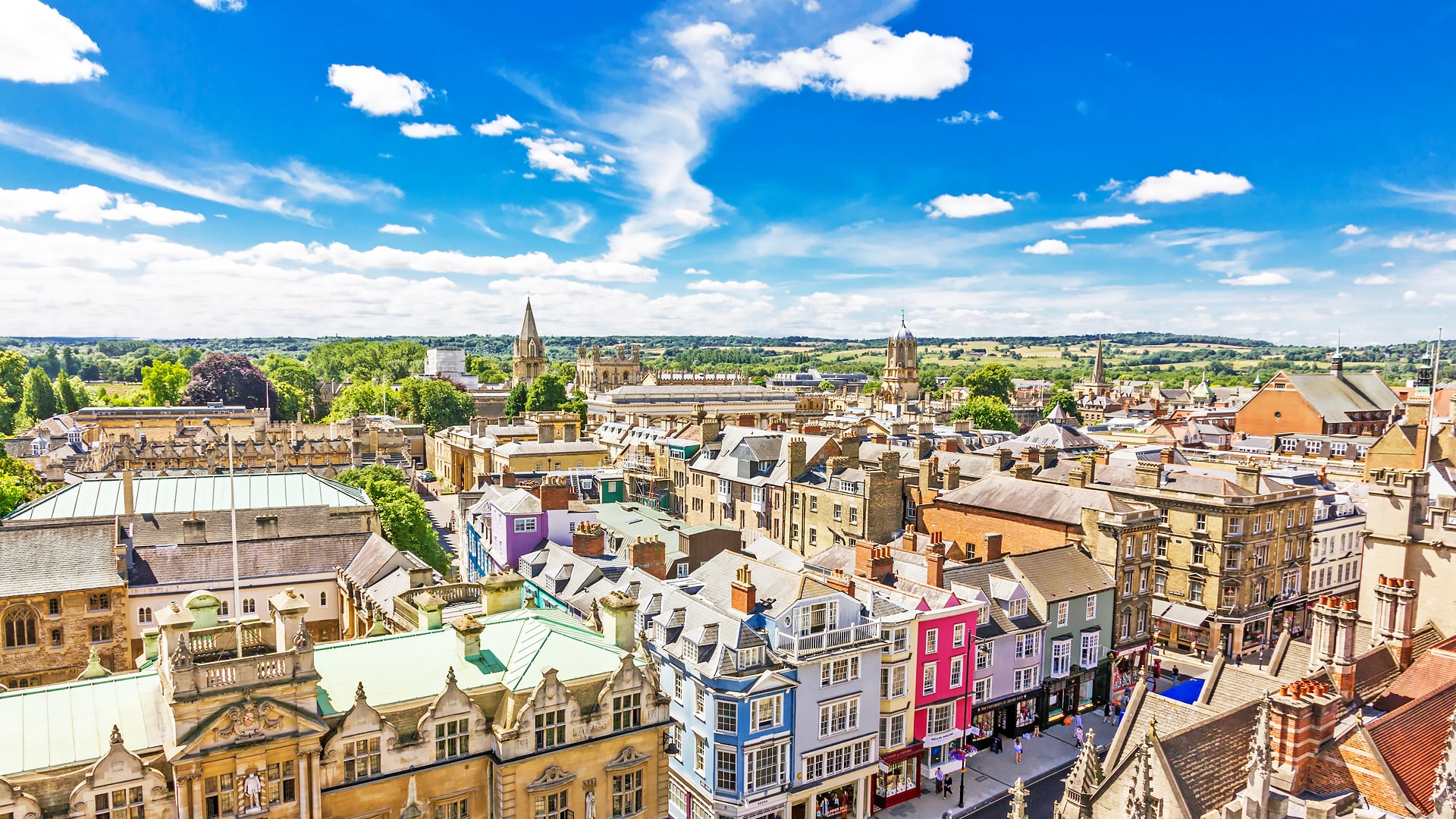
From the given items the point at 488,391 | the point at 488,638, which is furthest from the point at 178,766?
the point at 488,391

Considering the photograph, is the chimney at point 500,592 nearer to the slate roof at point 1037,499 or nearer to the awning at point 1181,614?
the slate roof at point 1037,499

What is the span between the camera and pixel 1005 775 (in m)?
34.8

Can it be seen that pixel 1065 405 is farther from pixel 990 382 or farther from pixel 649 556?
pixel 649 556

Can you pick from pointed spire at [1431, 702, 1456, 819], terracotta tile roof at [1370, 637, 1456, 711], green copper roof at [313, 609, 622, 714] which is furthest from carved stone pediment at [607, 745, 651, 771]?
terracotta tile roof at [1370, 637, 1456, 711]

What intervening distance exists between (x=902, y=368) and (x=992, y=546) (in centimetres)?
12924

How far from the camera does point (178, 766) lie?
1675cm

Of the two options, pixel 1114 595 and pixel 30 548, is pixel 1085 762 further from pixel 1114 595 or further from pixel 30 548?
pixel 30 548

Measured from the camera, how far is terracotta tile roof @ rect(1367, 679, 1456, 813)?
15.2 metres

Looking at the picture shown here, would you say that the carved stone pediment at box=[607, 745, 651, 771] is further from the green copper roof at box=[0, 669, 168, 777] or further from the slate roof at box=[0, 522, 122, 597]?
the slate roof at box=[0, 522, 122, 597]

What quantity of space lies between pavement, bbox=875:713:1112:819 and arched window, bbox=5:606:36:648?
33.4m

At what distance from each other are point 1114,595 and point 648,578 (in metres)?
24.6

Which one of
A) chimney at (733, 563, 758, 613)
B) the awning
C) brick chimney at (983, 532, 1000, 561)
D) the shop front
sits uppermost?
chimney at (733, 563, 758, 613)

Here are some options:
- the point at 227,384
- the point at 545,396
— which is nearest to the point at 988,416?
the point at 545,396

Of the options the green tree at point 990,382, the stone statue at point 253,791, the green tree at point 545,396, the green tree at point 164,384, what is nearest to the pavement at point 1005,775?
the stone statue at point 253,791
